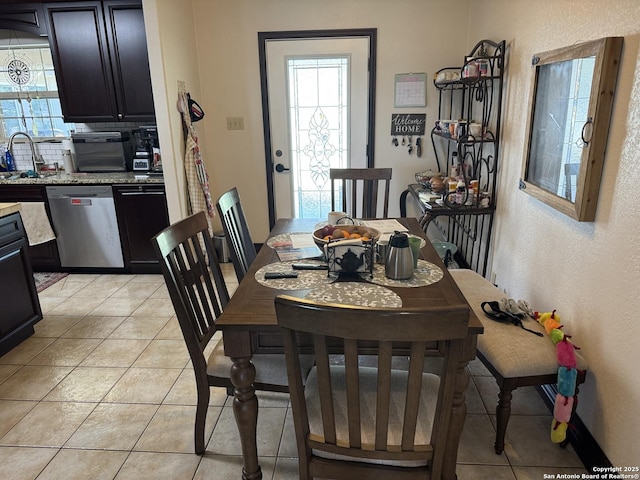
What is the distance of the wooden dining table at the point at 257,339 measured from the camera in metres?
1.34

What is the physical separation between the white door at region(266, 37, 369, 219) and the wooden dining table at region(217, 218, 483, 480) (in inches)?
92.4

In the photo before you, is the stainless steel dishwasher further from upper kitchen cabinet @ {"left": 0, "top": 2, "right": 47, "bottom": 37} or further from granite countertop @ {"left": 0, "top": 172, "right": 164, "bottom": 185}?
upper kitchen cabinet @ {"left": 0, "top": 2, "right": 47, "bottom": 37}

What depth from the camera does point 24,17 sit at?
3396 mm

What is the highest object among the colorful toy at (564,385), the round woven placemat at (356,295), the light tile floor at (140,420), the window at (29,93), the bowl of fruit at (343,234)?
the window at (29,93)

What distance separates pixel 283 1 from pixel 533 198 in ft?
8.57

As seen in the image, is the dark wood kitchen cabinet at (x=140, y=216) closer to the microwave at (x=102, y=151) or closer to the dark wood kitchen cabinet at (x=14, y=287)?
the microwave at (x=102, y=151)

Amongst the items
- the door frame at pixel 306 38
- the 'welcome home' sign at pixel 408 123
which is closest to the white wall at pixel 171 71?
the door frame at pixel 306 38

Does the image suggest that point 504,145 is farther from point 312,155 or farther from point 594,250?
point 312,155

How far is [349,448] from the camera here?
1.18m

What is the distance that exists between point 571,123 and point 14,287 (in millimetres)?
3175

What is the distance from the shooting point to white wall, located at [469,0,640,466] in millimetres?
1449

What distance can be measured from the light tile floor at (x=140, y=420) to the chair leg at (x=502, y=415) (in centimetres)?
5

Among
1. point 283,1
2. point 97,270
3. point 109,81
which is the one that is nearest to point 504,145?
point 283,1

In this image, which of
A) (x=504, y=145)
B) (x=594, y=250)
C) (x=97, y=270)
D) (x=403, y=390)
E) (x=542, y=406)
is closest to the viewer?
(x=403, y=390)
